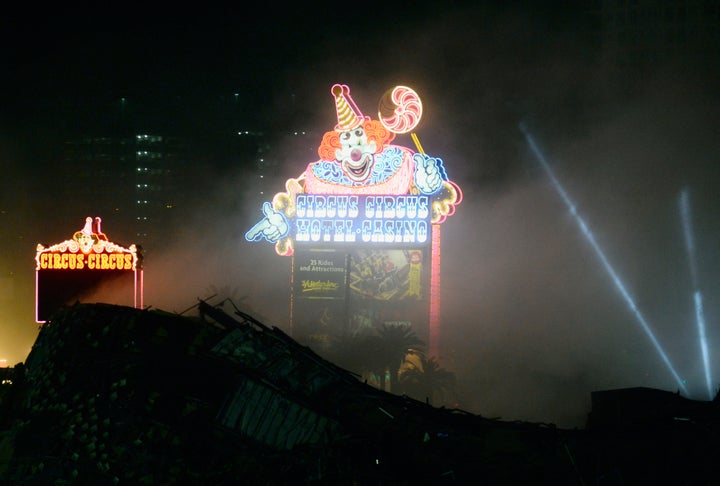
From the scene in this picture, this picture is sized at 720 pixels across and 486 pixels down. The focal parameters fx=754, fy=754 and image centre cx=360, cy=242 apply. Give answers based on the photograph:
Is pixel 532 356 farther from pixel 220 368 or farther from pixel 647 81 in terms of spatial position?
pixel 220 368

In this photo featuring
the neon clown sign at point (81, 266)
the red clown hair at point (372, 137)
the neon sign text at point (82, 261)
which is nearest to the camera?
the neon clown sign at point (81, 266)

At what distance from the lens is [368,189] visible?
91.9 ft

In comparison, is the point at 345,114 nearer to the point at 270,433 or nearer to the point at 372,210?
the point at 372,210

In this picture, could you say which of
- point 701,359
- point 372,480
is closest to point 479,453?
point 372,480

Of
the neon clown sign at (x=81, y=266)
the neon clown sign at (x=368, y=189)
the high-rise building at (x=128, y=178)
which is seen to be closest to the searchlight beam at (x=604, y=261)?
the neon clown sign at (x=368, y=189)

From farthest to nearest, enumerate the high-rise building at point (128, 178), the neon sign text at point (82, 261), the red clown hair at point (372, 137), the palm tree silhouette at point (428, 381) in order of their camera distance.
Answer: the high-rise building at point (128, 178) < the red clown hair at point (372, 137) < the neon sign text at point (82, 261) < the palm tree silhouette at point (428, 381)

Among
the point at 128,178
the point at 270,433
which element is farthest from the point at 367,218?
the point at 128,178

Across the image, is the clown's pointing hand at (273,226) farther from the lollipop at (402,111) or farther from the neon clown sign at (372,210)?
the lollipop at (402,111)

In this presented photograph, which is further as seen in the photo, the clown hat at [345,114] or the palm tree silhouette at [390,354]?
the clown hat at [345,114]

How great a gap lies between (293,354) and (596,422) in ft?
11.2

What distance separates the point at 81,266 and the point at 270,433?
22254 mm

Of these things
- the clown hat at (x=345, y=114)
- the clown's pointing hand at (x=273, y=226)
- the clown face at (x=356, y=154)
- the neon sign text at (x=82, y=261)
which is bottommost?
the neon sign text at (x=82, y=261)

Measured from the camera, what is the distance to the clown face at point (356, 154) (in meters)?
28.0

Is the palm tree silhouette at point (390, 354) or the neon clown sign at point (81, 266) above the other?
the neon clown sign at point (81, 266)
